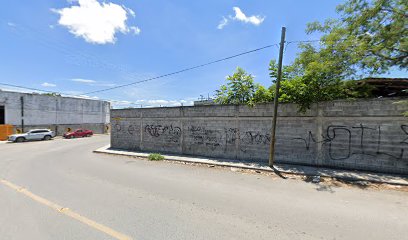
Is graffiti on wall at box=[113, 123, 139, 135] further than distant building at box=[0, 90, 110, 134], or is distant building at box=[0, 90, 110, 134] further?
distant building at box=[0, 90, 110, 134]

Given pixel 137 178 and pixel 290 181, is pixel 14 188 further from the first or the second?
pixel 290 181

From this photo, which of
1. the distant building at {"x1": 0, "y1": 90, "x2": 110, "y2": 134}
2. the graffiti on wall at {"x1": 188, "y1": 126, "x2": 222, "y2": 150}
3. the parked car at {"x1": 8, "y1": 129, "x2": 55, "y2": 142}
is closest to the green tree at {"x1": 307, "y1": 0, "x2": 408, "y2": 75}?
the graffiti on wall at {"x1": 188, "y1": 126, "x2": 222, "y2": 150}

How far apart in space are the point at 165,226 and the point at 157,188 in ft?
8.99

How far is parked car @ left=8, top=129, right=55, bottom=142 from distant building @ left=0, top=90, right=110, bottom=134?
3810 millimetres

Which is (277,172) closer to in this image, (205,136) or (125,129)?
(205,136)

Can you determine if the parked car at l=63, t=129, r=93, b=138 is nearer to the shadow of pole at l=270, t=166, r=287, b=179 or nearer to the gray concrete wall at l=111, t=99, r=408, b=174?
the gray concrete wall at l=111, t=99, r=408, b=174

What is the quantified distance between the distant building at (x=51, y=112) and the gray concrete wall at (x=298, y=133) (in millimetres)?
26530

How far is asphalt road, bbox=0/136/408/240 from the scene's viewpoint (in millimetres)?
4062

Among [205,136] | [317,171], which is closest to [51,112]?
[205,136]

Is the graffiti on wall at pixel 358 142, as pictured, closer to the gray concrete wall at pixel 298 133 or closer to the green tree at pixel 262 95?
the gray concrete wall at pixel 298 133

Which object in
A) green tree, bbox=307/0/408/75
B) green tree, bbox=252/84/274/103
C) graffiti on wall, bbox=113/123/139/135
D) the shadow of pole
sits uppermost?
green tree, bbox=307/0/408/75

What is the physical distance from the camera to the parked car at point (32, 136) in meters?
26.5

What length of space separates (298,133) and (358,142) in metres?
2.32

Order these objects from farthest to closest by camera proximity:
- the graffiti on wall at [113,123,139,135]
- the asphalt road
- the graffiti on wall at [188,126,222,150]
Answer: the graffiti on wall at [113,123,139,135], the graffiti on wall at [188,126,222,150], the asphalt road
